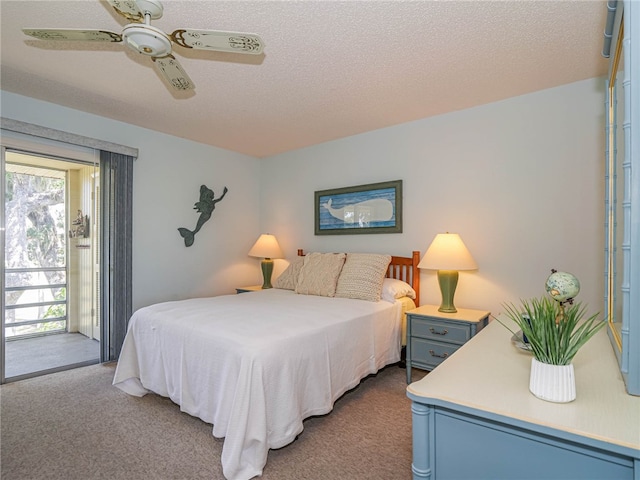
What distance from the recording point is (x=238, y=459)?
1666 millimetres

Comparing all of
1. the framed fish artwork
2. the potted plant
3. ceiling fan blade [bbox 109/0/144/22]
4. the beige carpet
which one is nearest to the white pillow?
the framed fish artwork

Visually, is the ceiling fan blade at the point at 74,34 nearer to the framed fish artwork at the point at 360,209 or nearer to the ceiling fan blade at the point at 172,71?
the ceiling fan blade at the point at 172,71

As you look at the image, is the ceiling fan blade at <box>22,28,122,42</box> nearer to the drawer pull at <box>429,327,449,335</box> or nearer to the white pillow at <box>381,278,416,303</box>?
the white pillow at <box>381,278,416,303</box>

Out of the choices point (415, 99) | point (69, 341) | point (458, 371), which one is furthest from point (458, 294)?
point (69, 341)

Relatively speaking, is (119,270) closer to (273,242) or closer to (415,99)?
(273,242)

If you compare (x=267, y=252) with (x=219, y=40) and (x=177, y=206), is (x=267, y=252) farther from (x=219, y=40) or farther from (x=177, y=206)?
(x=219, y=40)

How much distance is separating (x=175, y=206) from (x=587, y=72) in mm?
4130

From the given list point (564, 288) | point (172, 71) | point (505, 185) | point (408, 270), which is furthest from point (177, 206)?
point (564, 288)

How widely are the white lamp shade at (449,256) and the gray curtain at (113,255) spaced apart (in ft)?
9.89

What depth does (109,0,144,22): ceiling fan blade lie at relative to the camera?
1.44m

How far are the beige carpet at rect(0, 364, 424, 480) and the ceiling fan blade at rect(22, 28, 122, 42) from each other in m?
2.23

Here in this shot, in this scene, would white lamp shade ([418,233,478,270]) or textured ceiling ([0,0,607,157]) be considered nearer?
textured ceiling ([0,0,607,157])

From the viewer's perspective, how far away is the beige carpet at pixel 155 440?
5.78 ft

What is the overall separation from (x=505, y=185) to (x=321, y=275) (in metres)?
1.92
